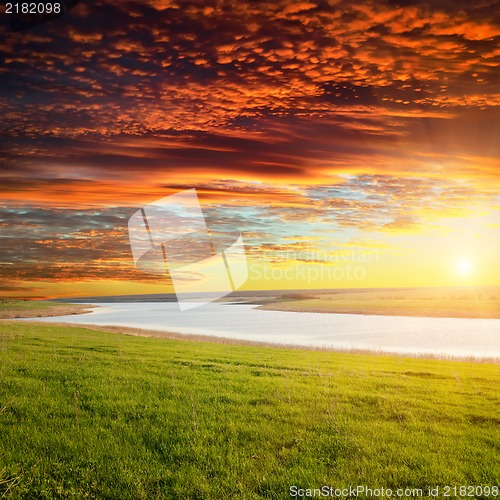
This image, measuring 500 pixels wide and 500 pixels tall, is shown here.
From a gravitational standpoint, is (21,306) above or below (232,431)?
below

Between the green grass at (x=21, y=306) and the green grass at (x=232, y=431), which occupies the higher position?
the green grass at (x=232, y=431)

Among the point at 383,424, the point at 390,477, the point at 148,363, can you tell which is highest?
the point at 390,477

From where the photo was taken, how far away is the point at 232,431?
13.0 m

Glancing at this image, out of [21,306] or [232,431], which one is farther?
[21,306]

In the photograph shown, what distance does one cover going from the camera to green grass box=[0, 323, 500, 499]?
10375mm

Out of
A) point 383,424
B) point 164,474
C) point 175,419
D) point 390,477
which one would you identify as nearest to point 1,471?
point 164,474

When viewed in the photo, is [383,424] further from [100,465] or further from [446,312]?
[446,312]

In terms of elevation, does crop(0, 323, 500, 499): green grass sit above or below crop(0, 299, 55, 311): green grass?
above

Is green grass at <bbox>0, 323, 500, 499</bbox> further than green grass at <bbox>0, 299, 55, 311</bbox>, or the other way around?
green grass at <bbox>0, 299, 55, 311</bbox>

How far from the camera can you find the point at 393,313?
98875 mm

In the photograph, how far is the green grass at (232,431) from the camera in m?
10.4

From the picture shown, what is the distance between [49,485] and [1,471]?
110 cm

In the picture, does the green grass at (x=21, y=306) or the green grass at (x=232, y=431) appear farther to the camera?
the green grass at (x=21, y=306)

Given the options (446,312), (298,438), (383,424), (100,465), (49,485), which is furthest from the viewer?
(446,312)
